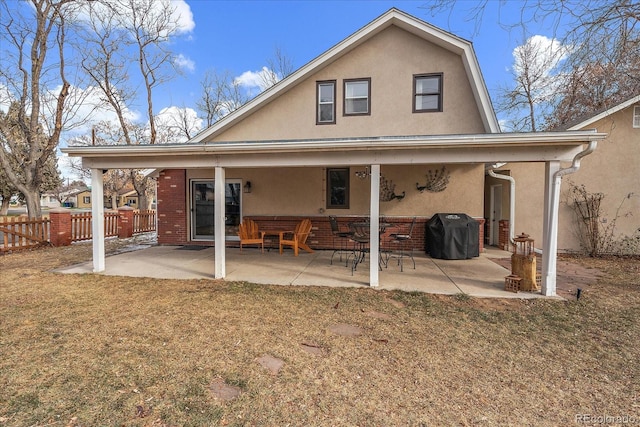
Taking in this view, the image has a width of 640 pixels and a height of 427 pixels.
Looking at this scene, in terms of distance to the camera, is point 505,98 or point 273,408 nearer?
point 273,408

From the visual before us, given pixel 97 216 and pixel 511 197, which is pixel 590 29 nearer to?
pixel 511 197

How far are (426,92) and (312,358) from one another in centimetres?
830

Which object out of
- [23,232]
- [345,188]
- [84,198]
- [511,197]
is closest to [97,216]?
[23,232]

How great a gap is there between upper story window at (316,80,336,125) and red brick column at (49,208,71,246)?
9.31 meters

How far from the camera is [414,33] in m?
9.05

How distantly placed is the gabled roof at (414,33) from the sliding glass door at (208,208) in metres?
2.45

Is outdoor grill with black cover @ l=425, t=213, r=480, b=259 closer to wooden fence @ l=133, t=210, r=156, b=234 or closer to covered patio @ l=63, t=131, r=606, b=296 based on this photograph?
covered patio @ l=63, t=131, r=606, b=296

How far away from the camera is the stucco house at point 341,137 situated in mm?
7035

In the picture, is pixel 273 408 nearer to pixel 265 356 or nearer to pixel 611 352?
pixel 265 356

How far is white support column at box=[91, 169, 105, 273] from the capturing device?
→ 7004mm

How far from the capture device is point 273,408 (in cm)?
257

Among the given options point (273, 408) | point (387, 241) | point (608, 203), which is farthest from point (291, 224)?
point (608, 203)

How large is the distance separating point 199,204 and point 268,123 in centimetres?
389

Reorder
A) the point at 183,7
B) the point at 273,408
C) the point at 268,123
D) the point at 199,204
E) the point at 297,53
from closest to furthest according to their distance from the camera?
the point at 273,408, the point at 268,123, the point at 199,204, the point at 183,7, the point at 297,53
